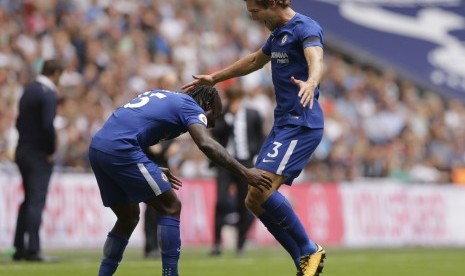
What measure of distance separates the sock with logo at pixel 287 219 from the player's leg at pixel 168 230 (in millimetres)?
1277

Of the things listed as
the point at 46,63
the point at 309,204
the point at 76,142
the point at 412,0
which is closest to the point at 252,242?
the point at 309,204

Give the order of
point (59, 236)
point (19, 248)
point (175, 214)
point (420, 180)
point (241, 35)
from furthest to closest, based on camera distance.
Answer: point (241, 35) < point (420, 180) < point (59, 236) < point (19, 248) < point (175, 214)

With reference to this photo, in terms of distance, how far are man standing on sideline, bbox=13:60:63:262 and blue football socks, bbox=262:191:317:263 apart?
15.5 feet

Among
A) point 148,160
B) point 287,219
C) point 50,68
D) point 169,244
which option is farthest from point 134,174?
point 50,68

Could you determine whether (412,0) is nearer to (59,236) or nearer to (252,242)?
(252,242)

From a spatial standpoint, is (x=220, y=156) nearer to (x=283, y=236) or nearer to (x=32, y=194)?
(x=283, y=236)

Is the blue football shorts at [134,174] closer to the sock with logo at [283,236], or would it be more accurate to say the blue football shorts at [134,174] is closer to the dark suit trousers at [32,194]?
the sock with logo at [283,236]

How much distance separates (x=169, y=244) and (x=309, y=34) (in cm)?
237

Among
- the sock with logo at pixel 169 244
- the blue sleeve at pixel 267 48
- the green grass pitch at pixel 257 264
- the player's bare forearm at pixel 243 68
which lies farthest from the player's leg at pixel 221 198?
the sock with logo at pixel 169 244

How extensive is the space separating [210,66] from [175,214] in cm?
1574

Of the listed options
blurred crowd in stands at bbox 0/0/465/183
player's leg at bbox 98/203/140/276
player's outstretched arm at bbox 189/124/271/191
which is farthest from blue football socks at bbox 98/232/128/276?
blurred crowd in stands at bbox 0/0/465/183

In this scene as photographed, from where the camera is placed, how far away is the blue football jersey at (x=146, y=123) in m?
9.45

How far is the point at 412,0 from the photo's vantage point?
98.0 feet

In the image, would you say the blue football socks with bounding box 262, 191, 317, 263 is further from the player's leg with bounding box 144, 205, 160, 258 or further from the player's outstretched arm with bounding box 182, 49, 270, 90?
the player's leg with bounding box 144, 205, 160, 258
